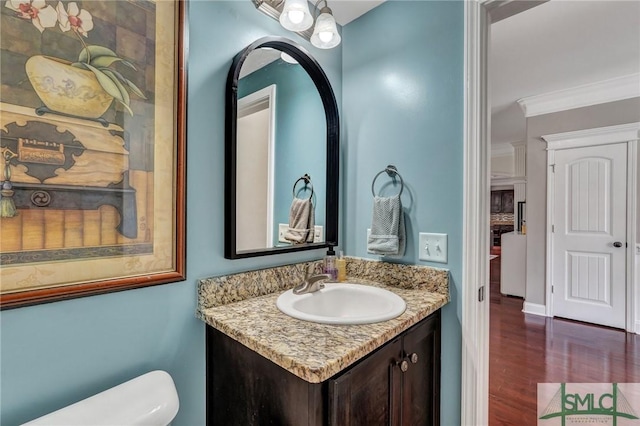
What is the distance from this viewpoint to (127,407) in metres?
0.79

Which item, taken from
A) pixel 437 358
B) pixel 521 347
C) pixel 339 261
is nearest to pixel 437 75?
pixel 339 261

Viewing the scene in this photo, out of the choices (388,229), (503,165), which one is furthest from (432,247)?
(503,165)

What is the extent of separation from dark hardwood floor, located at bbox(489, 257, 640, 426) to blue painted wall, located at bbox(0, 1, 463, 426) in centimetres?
99

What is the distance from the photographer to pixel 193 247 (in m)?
1.07

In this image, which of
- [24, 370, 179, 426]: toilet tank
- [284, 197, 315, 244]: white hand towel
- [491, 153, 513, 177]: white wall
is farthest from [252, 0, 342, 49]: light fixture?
[491, 153, 513, 177]: white wall

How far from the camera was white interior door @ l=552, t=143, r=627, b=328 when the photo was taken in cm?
308

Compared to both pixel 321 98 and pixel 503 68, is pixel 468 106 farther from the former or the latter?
pixel 503 68

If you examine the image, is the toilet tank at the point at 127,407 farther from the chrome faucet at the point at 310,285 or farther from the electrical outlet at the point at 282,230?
the electrical outlet at the point at 282,230

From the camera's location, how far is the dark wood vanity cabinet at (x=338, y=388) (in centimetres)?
78

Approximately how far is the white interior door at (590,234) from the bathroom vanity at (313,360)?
3064mm

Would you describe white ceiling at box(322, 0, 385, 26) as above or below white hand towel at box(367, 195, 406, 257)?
above

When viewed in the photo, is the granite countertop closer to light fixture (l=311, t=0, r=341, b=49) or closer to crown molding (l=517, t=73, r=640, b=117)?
light fixture (l=311, t=0, r=341, b=49)

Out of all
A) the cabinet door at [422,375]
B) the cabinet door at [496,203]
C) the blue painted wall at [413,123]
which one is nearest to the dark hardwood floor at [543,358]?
the cabinet door at [422,375]

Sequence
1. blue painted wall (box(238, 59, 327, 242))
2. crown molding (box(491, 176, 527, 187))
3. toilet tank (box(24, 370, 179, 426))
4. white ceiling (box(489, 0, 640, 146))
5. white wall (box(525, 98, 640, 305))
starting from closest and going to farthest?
toilet tank (box(24, 370, 179, 426))
blue painted wall (box(238, 59, 327, 242))
white ceiling (box(489, 0, 640, 146))
white wall (box(525, 98, 640, 305))
crown molding (box(491, 176, 527, 187))
